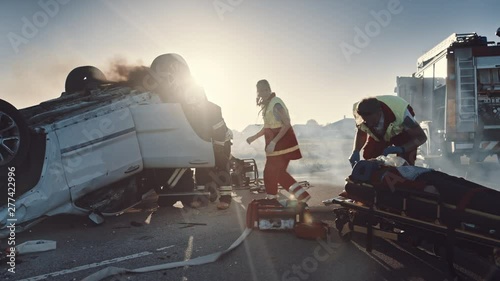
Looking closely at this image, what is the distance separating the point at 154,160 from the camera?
6.14 metres

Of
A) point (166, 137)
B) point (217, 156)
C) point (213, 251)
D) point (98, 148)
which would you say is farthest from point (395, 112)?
point (98, 148)

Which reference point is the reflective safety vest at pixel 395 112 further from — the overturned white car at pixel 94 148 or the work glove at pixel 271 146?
the overturned white car at pixel 94 148

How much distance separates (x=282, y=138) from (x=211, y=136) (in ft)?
5.51

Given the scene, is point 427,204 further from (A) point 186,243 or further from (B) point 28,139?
(B) point 28,139

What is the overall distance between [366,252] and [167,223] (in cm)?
286

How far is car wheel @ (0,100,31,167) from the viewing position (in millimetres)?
4457

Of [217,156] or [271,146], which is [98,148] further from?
[271,146]

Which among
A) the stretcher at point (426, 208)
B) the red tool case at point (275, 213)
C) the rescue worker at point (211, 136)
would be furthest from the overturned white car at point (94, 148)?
the stretcher at point (426, 208)

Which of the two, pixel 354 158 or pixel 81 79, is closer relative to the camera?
pixel 354 158

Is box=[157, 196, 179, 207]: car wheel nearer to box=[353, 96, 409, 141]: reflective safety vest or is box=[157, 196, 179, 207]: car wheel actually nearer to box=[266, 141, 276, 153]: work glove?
box=[266, 141, 276, 153]: work glove

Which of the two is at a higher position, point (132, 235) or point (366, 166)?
point (366, 166)

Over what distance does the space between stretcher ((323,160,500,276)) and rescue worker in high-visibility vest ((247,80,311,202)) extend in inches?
60.0

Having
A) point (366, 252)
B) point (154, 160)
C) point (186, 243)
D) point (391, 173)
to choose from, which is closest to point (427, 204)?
point (391, 173)

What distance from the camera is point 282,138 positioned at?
17.4 ft
